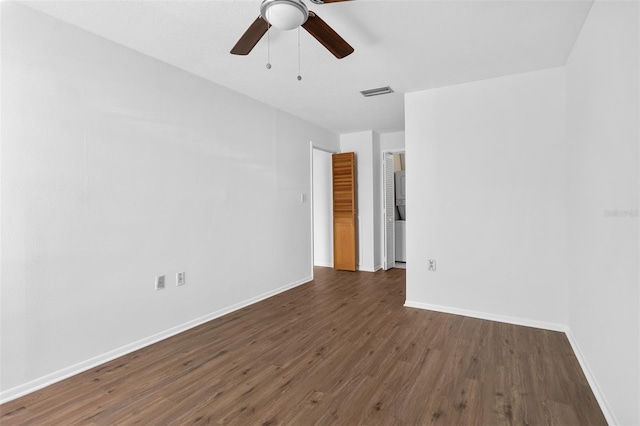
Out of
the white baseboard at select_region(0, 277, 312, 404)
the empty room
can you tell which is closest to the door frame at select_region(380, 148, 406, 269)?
the empty room

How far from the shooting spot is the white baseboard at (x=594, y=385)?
174 centimetres

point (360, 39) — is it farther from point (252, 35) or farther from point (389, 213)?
point (389, 213)

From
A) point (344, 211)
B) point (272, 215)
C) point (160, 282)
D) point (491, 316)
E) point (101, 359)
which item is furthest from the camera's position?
point (344, 211)

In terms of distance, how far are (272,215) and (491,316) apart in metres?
2.79

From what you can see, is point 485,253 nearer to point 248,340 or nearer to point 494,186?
point 494,186

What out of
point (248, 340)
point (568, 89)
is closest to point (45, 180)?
point (248, 340)

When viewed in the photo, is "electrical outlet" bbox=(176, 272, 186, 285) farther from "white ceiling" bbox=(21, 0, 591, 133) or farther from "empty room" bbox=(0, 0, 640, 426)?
"white ceiling" bbox=(21, 0, 591, 133)

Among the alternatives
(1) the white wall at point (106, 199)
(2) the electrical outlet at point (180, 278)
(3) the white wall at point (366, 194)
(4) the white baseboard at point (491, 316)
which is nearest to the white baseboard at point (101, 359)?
(1) the white wall at point (106, 199)

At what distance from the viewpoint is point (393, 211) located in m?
6.20

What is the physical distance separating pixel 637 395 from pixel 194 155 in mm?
3495

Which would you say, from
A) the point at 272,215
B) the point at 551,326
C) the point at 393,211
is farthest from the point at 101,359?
the point at 393,211

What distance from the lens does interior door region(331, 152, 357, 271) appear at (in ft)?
18.7

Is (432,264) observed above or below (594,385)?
above

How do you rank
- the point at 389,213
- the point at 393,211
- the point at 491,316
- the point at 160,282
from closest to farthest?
the point at 160,282 < the point at 491,316 < the point at 389,213 < the point at 393,211
